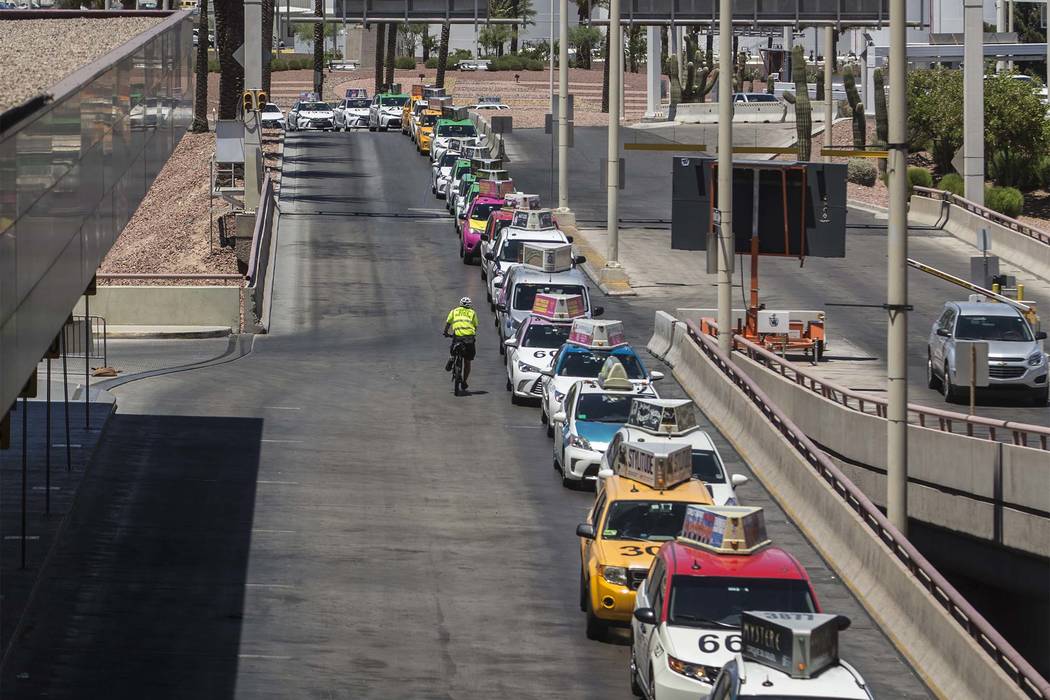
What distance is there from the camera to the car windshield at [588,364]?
3002 centimetres

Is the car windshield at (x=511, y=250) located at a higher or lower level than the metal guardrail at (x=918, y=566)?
higher

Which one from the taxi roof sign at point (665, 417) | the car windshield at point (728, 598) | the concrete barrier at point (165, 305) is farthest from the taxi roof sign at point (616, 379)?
the concrete barrier at point (165, 305)

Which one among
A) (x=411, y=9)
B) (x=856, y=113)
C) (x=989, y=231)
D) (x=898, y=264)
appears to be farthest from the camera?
(x=856, y=113)

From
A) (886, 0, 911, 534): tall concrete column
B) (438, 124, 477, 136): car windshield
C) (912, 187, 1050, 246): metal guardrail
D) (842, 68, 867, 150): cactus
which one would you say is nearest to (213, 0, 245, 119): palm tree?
(438, 124, 477, 136): car windshield

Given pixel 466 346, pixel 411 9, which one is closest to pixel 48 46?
pixel 466 346

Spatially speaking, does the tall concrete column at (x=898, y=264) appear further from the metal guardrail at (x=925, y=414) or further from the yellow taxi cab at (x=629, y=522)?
the metal guardrail at (x=925, y=414)

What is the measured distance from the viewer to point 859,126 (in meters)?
82.0

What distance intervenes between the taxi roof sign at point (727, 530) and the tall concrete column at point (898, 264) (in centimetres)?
318

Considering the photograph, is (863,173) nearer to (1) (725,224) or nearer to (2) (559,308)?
(2) (559,308)

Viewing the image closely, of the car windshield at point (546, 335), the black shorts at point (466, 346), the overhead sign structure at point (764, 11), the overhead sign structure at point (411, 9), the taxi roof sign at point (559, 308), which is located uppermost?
the overhead sign structure at point (411, 9)

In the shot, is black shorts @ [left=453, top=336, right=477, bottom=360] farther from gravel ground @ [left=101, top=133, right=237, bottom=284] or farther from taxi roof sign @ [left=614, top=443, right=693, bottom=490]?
gravel ground @ [left=101, top=133, right=237, bottom=284]

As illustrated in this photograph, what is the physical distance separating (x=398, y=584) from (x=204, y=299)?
21.9 m

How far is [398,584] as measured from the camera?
2138 cm

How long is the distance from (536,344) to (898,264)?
45.7 feet
